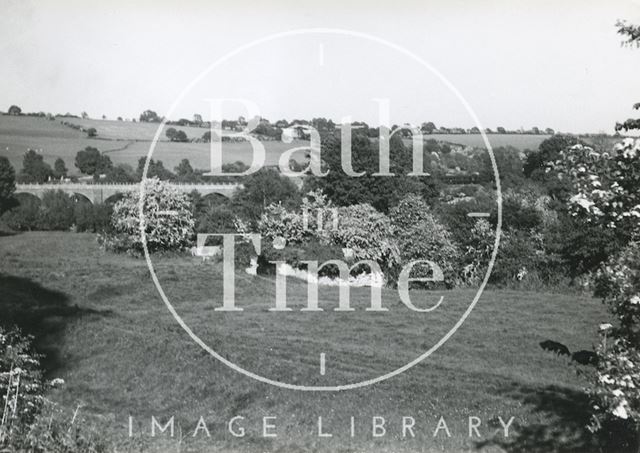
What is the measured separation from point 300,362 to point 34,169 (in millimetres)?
64870

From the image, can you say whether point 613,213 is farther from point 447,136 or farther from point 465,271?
point 447,136

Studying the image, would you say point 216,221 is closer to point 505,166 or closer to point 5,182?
point 5,182

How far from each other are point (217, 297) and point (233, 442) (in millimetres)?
20274

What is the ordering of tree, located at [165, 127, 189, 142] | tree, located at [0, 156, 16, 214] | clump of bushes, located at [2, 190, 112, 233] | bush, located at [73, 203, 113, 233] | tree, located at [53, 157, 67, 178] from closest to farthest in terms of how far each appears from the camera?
bush, located at [73, 203, 113, 233]
clump of bushes, located at [2, 190, 112, 233]
tree, located at [0, 156, 16, 214]
tree, located at [53, 157, 67, 178]
tree, located at [165, 127, 189, 142]

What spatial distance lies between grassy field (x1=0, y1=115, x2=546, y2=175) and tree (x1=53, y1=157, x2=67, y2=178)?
1019 mm

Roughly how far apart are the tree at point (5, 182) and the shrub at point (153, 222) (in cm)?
2182

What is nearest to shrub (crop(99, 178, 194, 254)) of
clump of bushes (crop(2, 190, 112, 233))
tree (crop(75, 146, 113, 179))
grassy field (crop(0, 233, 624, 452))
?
clump of bushes (crop(2, 190, 112, 233))

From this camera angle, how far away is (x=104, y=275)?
116 ft

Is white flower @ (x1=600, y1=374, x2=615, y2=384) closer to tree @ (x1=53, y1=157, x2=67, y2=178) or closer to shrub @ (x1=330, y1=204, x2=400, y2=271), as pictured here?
shrub @ (x1=330, y1=204, x2=400, y2=271)

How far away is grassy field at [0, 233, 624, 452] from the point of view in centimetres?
1438

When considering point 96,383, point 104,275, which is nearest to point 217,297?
point 104,275

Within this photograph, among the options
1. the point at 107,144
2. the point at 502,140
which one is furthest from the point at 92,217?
the point at 502,140

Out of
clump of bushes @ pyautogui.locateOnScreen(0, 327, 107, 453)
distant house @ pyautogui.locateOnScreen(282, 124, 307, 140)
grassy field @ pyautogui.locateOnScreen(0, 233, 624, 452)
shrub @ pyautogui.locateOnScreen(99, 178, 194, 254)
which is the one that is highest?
distant house @ pyautogui.locateOnScreen(282, 124, 307, 140)

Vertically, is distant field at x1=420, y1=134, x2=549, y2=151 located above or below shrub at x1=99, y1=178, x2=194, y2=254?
above
